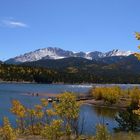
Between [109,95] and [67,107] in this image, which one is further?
[109,95]

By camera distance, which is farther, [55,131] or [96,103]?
[96,103]

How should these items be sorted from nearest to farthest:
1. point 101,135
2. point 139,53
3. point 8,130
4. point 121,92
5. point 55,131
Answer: point 139,53
point 101,135
point 8,130
point 55,131
point 121,92

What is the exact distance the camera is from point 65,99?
5756 centimetres

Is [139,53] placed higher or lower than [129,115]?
higher

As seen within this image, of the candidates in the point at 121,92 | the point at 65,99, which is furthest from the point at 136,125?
the point at 121,92

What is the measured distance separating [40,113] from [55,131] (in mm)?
24865

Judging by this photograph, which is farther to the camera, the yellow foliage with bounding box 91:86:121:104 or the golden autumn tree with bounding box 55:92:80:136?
the yellow foliage with bounding box 91:86:121:104

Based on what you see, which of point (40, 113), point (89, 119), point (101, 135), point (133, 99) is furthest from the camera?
point (133, 99)

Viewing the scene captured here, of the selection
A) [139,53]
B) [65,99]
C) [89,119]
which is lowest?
[89,119]

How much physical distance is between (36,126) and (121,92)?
12160cm

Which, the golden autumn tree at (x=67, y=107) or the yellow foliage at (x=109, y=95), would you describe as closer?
the golden autumn tree at (x=67, y=107)

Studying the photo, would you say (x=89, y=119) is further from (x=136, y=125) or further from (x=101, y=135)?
(x=101, y=135)

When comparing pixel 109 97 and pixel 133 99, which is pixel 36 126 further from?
pixel 109 97

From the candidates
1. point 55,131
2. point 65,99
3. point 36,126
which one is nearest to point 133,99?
point 36,126
